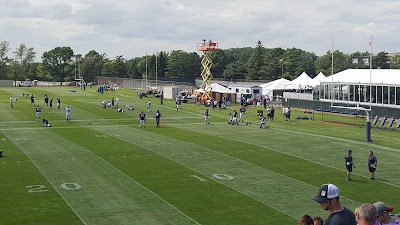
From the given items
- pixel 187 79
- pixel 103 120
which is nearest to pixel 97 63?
→ pixel 187 79

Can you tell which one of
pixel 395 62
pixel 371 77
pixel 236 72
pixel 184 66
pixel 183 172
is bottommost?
pixel 183 172

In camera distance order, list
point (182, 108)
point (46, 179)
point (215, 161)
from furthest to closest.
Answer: point (182, 108) < point (215, 161) < point (46, 179)

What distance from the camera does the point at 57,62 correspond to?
567ft

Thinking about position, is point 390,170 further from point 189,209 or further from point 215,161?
point 189,209

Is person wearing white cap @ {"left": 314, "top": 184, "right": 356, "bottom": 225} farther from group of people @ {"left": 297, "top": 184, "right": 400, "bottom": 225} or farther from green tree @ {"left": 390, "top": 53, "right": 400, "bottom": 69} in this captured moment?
green tree @ {"left": 390, "top": 53, "right": 400, "bottom": 69}

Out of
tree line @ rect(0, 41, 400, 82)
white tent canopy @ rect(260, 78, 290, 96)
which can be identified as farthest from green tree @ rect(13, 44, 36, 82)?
white tent canopy @ rect(260, 78, 290, 96)

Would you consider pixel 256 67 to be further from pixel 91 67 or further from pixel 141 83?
pixel 91 67

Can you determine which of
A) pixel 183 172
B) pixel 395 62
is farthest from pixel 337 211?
pixel 395 62

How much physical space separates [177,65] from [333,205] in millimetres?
148304

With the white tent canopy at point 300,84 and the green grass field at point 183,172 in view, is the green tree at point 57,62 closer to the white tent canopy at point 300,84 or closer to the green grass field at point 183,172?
the white tent canopy at point 300,84

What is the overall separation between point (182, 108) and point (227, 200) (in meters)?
48.8

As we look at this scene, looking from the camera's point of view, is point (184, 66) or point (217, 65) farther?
point (217, 65)

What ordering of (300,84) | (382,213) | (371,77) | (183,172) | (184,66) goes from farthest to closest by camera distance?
(184,66), (300,84), (371,77), (183,172), (382,213)

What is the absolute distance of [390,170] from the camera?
28.7 metres
